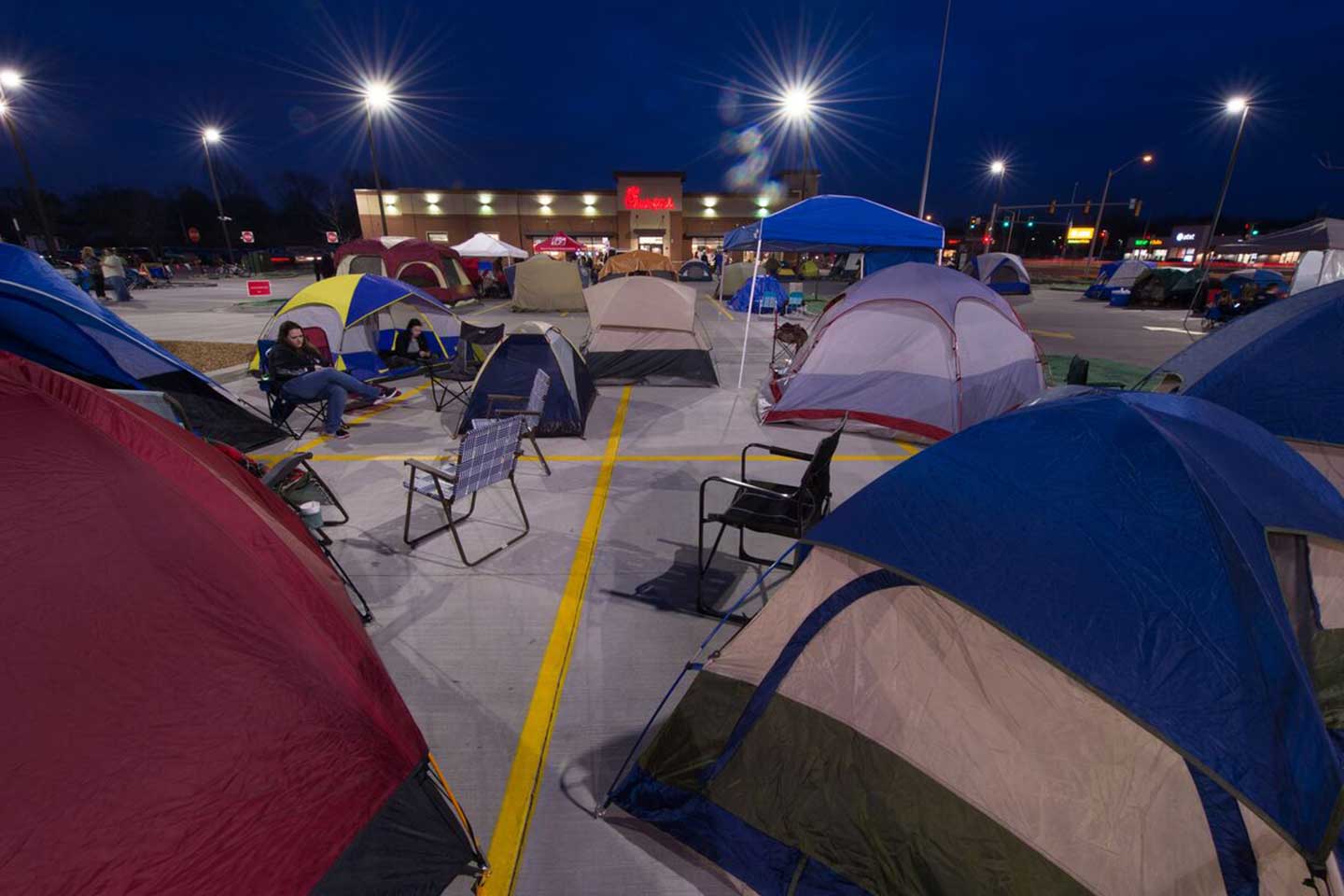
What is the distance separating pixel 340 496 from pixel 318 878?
14.8 ft

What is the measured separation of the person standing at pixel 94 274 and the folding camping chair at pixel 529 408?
70.6ft

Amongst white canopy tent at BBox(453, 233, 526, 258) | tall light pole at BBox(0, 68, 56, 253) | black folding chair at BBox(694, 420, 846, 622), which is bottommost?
black folding chair at BBox(694, 420, 846, 622)

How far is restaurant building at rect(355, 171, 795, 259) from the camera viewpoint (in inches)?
1820

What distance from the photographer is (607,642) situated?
145 inches

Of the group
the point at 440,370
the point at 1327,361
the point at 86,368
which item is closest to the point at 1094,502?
the point at 1327,361

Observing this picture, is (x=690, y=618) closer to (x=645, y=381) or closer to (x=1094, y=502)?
(x=1094, y=502)

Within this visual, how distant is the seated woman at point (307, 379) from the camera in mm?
7070

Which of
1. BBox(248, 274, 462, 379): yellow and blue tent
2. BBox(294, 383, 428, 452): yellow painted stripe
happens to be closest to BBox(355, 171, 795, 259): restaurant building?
BBox(248, 274, 462, 379): yellow and blue tent

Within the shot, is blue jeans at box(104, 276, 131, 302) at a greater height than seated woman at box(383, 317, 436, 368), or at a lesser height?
greater

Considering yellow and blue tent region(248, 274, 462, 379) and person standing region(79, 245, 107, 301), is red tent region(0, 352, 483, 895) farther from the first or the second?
person standing region(79, 245, 107, 301)

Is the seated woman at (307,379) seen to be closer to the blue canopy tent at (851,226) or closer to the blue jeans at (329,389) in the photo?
the blue jeans at (329,389)

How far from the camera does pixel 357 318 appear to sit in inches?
338

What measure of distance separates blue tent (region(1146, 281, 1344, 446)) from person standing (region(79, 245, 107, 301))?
92.5 ft

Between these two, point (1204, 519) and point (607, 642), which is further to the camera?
point (607, 642)
